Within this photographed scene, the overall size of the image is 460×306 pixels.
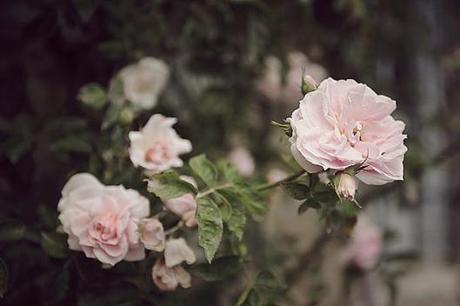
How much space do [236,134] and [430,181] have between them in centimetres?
175

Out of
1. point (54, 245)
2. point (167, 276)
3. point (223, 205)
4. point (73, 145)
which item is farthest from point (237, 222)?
point (73, 145)

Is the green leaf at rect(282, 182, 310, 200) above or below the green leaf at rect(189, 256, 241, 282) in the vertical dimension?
above

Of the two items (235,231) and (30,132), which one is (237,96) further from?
(235,231)

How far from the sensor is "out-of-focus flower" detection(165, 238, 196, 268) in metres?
0.99

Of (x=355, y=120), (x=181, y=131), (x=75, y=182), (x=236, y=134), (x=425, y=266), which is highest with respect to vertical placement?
(x=355, y=120)

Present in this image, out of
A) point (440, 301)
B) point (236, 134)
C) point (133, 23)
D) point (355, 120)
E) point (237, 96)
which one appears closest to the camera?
point (355, 120)

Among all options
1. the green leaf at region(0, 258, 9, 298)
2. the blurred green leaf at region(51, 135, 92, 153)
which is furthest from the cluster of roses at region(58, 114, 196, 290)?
the blurred green leaf at region(51, 135, 92, 153)

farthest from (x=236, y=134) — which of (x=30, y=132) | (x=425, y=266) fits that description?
(x=425, y=266)

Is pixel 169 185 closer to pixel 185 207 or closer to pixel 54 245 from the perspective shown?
pixel 185 207

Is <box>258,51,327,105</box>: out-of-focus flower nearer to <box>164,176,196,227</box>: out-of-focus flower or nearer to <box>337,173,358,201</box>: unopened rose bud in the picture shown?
<box>164,176,196,227</box>: out-of-focus flower

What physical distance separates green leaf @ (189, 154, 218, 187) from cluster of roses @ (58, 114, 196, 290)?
4 cm

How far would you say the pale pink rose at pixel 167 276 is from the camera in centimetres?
99

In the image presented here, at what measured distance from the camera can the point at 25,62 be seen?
1.57 m

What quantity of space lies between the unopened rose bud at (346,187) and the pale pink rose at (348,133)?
15 mm
